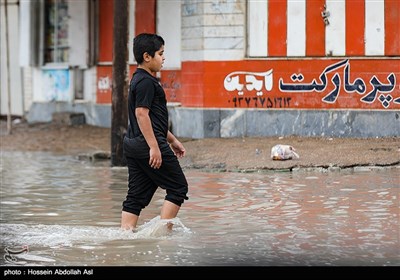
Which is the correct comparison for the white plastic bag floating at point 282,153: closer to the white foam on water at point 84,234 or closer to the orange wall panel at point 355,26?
the orange wall panel at point 355,26

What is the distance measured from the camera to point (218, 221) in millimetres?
10258

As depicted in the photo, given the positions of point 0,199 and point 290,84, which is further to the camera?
point 290,84

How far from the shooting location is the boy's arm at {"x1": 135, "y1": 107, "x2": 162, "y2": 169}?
29.2 ft

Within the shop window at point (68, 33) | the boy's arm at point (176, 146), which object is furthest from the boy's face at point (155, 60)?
the shop window at point (68, 33)

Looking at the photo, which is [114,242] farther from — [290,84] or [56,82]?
[56,82]

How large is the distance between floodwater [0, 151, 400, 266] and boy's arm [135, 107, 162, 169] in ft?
2.06

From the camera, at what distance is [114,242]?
9023 mm

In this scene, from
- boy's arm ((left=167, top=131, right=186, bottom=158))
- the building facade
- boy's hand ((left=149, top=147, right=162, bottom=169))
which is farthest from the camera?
the building facade

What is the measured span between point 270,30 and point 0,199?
7.73m

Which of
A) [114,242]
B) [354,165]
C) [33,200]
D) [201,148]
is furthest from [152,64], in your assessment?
[201,148]

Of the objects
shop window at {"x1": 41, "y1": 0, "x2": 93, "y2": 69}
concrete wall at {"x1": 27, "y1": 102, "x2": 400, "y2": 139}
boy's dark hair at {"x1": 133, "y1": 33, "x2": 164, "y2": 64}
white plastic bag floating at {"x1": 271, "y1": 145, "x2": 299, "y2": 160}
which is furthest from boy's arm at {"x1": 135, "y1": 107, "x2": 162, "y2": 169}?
shop window at {"x1": 41, "y1": 0, "x2": 93, "y2": 69}

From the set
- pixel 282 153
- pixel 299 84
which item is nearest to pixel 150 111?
pixel 282 153

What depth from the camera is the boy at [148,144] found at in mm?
8977

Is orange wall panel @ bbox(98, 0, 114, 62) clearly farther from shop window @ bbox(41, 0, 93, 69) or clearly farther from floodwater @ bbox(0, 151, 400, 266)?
floodwater @ bbox(0, 151, 400, 266)
